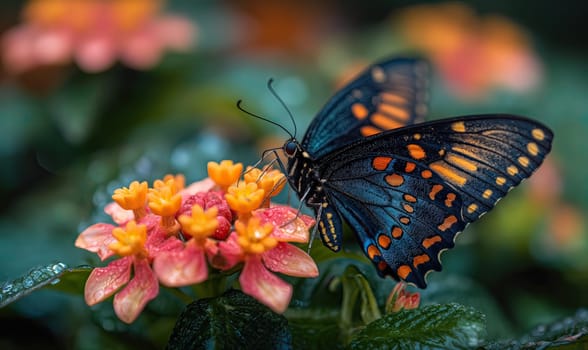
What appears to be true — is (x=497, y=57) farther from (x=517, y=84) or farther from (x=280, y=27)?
(x=280, y=27)

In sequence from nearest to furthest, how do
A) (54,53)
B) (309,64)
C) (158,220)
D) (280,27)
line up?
(158,220)
(54,53)
(309,64)
(280,27)

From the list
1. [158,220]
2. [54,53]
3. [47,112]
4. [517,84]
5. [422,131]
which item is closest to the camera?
[158,220]

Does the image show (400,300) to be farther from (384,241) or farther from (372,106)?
(372,106)

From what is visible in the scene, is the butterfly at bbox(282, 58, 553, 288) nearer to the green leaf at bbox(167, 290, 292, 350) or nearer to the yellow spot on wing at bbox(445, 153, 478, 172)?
the yellow spot on wing at bbox(445, 153, 478, 172)

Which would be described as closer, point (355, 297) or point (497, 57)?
point (355, 297)

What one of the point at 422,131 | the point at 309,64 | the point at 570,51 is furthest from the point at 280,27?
the point at 422,131

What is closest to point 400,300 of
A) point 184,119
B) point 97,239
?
point 97,239
